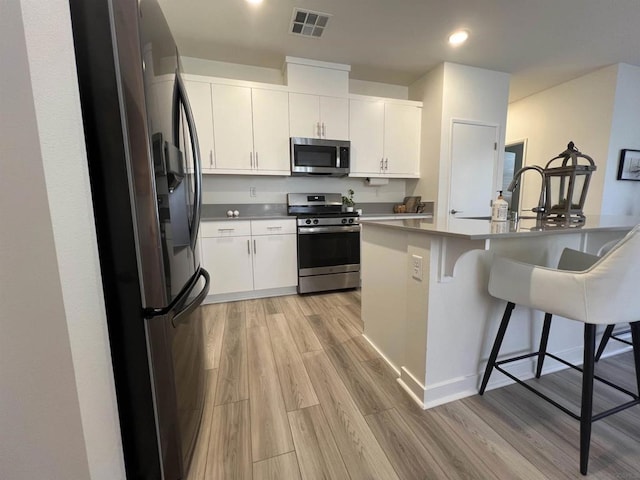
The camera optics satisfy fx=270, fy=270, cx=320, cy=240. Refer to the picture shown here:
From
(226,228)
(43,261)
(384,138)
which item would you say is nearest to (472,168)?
(384,138)

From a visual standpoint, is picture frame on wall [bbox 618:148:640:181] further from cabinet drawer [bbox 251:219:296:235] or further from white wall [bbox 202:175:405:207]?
cabinet drawer [bbox 251:219:296:235]

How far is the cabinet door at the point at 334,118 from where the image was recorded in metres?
3.19

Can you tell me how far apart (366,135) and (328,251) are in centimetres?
156

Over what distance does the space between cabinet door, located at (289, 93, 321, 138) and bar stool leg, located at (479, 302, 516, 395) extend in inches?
103

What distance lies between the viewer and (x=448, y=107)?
10.7 ft

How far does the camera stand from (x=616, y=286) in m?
0.98

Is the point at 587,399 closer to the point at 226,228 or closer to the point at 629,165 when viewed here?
the point at 226,228

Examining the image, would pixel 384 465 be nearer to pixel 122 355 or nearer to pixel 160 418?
pixel 160 418

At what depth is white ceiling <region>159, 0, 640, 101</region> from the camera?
2.26 m

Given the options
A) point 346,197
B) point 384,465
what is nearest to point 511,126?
point 346,197

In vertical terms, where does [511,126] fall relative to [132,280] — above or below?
above

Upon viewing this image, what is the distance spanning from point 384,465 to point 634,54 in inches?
191

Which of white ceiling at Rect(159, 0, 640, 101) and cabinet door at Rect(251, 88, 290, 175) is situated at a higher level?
white ceiling at Rect(159, 0, 640, 101)

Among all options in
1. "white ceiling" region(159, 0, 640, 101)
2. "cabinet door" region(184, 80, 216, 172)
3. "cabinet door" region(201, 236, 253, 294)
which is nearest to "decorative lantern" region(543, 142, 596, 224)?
"white ceiling" region(159, 0, 640, 101)
